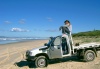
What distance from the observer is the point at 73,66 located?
40.0 feet

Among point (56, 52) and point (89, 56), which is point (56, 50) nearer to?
point (56, 52)

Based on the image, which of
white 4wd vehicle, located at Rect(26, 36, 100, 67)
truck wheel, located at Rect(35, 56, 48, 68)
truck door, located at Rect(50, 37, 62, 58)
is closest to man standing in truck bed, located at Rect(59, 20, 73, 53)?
white 4wd vehicle, located at Rect(26, 36, 100, 67)

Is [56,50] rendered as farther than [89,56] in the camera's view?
No

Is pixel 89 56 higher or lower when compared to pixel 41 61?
higher

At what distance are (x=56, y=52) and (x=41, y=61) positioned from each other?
1052 mm

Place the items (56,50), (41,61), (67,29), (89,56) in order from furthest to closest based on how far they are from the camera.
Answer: (67,29), (89,56), (56,50), (41,61)

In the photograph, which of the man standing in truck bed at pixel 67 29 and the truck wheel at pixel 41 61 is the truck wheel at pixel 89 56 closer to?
the man standing in truck bed at pixel 67 29

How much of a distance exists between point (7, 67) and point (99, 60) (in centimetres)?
570

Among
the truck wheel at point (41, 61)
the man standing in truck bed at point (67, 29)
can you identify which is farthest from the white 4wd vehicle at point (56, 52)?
the man standing in truck bed at point (67, 29)

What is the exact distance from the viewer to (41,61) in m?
12.6

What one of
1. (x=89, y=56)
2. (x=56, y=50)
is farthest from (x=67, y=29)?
(x=89, y=56)

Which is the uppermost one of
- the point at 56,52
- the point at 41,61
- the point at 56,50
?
the point at 56,50

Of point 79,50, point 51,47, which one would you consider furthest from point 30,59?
point 79,50

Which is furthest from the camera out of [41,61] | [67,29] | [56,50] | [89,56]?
[67,29]
